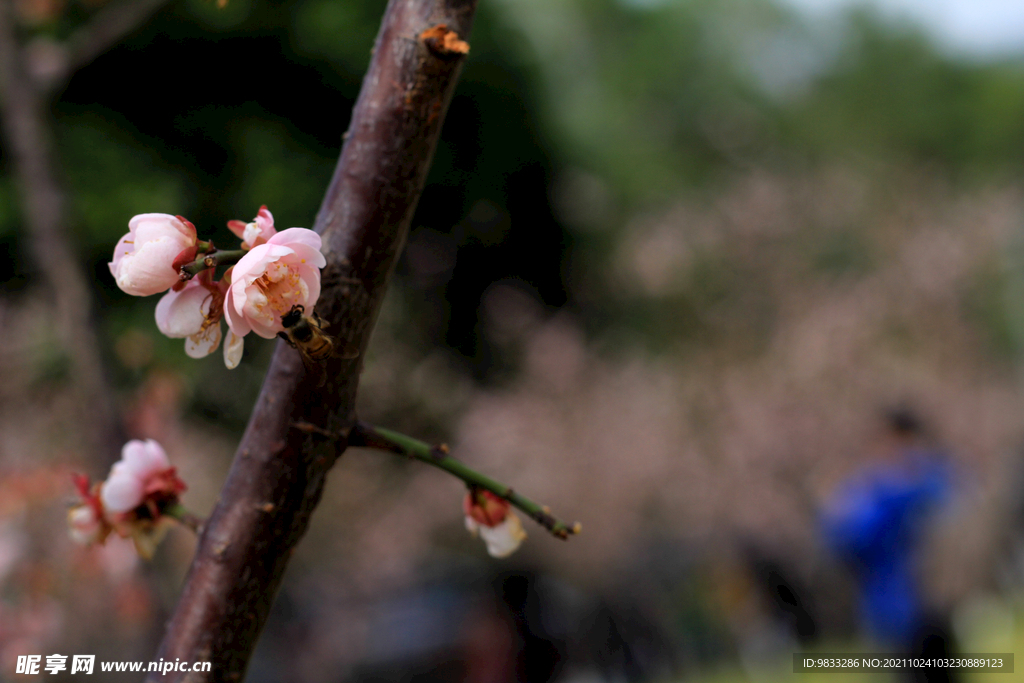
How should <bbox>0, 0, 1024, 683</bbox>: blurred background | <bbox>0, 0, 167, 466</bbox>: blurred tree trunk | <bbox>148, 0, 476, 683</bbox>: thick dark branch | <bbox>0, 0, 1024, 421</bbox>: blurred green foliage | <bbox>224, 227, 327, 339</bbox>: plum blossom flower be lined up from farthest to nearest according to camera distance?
1. <bbox>0, 0, 1024, 421</bbox>: blurred green foliage
2. <bbox>0, 0, 1024, 683</bbox>: blurred background
3. <bbox>0, 0, 167, 466</bbox>: blurred tree trunk
4. <bbox>148, 0, 476, 683</bbox>: thick dark branch
5. <bbox>224, 227, 327, 339</bbox>: plum blossom flower

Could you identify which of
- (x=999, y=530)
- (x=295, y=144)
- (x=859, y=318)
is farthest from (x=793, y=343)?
(x=295, y=144)

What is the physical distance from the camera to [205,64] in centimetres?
792

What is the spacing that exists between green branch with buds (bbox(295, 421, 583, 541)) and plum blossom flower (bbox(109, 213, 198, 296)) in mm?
205

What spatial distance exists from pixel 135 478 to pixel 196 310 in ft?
1.05

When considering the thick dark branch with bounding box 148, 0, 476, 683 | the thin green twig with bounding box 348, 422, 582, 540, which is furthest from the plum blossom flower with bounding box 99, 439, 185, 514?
the thin green twig with bounding box 348, 422, 582, 540

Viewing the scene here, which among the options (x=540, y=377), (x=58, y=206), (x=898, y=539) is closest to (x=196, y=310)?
(x=58, y=206)

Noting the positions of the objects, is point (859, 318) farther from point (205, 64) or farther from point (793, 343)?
point (205, 64)

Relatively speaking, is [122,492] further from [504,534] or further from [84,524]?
[504,534]

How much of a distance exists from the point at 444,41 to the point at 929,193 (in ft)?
42.1

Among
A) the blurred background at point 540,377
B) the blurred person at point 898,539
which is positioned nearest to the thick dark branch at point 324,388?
the blurred background at point 540,377

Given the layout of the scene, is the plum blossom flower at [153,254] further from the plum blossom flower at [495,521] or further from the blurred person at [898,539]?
the blurred person at [898,539]

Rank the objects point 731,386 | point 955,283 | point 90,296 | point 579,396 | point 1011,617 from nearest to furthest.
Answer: point 90,296
point 1011,617
point 579,396
point 731,386
point 955,283

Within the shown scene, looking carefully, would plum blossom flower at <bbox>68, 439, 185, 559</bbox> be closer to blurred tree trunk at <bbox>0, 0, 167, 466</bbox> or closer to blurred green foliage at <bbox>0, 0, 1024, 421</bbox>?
blurred tree trunk at <bbox>0, 0, 167, 466</bbox>

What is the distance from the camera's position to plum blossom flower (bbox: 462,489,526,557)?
841 millimetres
